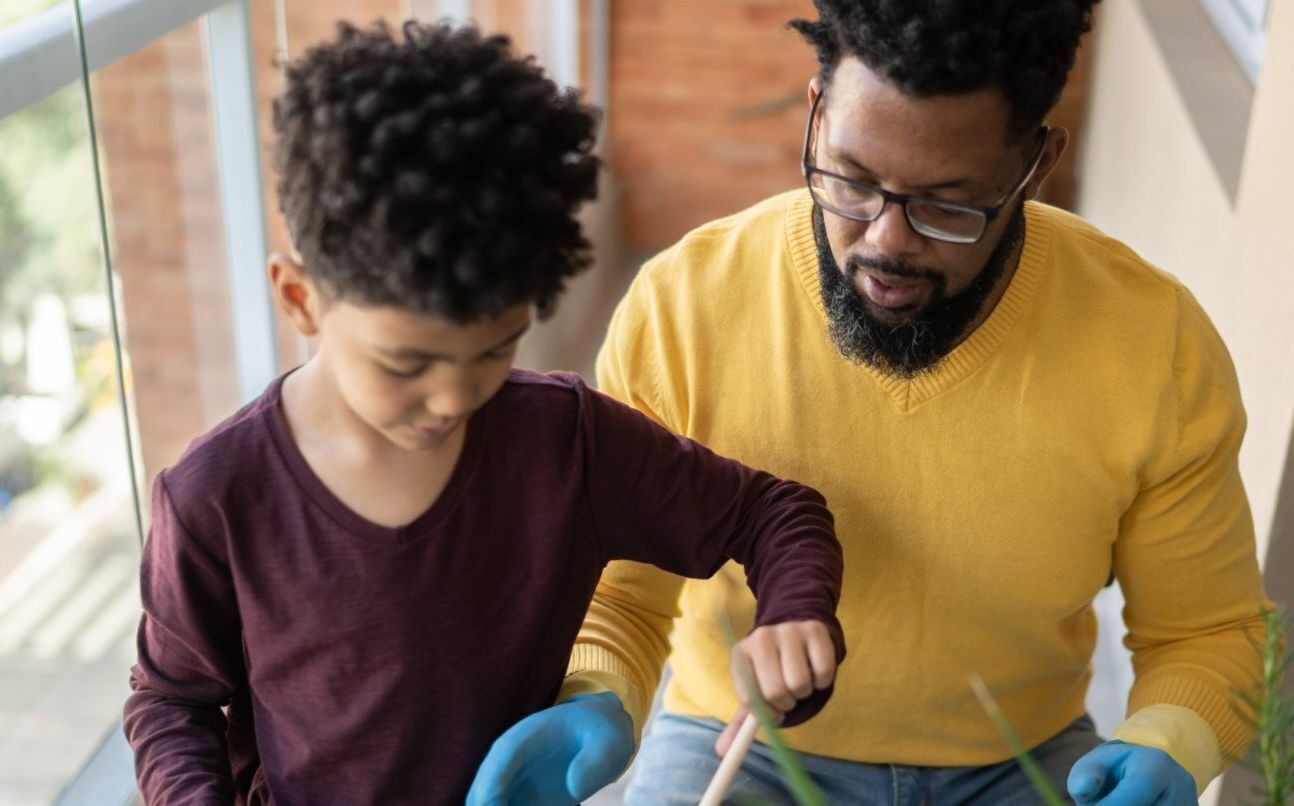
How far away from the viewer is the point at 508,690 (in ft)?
3.37

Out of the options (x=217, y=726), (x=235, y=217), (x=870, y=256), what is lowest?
(x=217, y=726)

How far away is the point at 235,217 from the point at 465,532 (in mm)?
889

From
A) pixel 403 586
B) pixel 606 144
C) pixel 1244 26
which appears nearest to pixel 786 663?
pixel 403 586

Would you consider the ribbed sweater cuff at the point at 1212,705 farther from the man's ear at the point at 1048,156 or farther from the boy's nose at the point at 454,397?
the boy's nose at the point at 454,397

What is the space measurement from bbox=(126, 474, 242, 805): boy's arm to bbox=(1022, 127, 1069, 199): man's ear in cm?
69

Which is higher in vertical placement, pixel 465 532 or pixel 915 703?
pixel 465 532

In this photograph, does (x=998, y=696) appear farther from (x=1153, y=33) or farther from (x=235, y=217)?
(x=1153, y=33)

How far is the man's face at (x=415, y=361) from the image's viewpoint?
83cm

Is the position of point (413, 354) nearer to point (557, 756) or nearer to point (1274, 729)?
point (557, 756)

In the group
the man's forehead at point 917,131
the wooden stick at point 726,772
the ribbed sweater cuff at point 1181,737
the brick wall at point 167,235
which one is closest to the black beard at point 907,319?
the man's forehead at point 917,131

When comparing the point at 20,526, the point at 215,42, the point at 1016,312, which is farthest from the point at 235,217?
the point at 1016,312

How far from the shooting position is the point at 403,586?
3.14 feet

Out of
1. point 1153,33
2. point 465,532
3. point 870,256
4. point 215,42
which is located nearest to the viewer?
point 465,532

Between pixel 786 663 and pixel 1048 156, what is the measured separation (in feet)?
1.60
